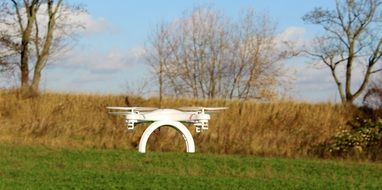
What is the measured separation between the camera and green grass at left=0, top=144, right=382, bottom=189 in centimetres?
1458

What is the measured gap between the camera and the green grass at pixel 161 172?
574 inches

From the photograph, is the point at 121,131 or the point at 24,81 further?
the point at 24,81

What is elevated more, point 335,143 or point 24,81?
point 24,81

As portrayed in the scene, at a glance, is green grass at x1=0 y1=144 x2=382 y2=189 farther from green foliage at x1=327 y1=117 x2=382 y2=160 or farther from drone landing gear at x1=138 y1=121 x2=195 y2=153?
green foliage at x1=327 y1=117 x2=382 y2=160

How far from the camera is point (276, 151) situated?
90.3 ft

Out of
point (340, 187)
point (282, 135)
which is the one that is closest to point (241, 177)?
point (340, 187)

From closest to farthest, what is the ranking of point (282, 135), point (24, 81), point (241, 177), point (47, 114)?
point (241, 177), point (282, 135), point (47, 114), point (24, 81)

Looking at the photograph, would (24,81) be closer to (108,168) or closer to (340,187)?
(108,168)

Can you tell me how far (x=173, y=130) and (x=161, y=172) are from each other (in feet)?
37.7

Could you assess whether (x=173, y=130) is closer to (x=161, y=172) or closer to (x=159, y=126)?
(x=159, y=126)

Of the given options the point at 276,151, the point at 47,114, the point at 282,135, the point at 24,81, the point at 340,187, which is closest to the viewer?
the point at 340,187

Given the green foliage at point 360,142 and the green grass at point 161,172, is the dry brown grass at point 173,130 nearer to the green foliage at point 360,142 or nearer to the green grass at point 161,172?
the green foliage at point 360,142

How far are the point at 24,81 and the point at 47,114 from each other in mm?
6723

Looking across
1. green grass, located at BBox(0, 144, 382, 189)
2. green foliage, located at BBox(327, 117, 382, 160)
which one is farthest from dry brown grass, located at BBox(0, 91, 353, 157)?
green grass, located at BBox(0, 144, 382, 189)
